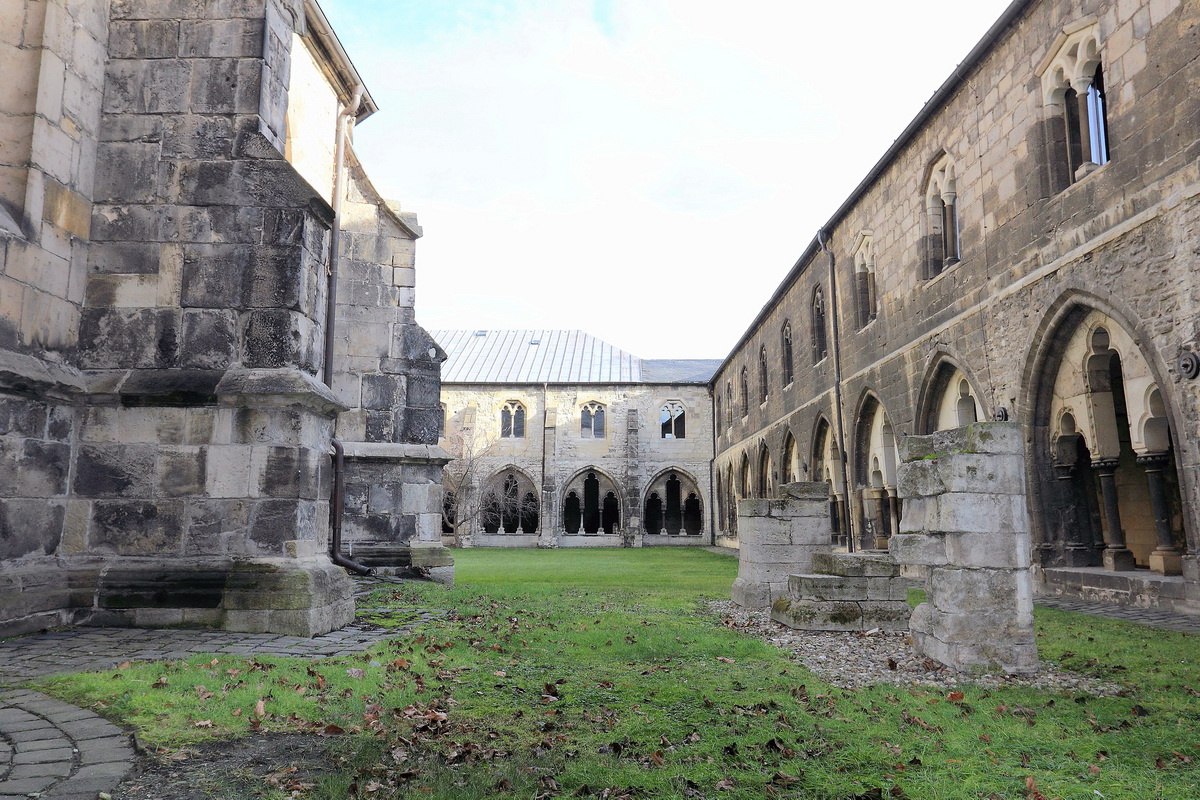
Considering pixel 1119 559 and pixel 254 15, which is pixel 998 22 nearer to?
pixel 1119 559

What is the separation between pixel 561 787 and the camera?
3014 mm

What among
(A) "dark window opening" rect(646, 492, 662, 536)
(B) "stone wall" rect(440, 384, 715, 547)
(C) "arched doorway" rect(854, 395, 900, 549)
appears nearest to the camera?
(C) "arched doorway" rect(854, 395, 900, 549)

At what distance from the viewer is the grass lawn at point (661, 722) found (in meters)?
3.10

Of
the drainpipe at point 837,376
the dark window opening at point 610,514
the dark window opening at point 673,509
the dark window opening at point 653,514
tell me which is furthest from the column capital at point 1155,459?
the dark window opening at point 653,514

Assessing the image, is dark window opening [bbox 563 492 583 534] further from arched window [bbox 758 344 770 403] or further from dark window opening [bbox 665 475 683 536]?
arched window [bbox 758 344 770 403]

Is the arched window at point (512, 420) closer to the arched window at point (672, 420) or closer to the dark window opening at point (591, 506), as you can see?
the dark window opening at point (591, 506)

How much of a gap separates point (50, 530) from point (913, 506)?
6221mm

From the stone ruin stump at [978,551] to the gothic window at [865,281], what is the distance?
11.2 metres

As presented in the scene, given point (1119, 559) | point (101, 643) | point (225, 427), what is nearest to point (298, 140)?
point (225, 427)

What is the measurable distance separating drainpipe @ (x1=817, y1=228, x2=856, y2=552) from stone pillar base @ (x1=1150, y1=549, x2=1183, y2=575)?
8.09 meters

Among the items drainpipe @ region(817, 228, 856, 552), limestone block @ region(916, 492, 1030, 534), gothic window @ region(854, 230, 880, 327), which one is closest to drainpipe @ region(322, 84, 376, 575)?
limestone block @ region(916, 492, 1030, 534)

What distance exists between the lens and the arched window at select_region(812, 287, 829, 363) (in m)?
19.7

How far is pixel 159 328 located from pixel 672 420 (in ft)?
96.5

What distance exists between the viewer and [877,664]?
19.3 feet
